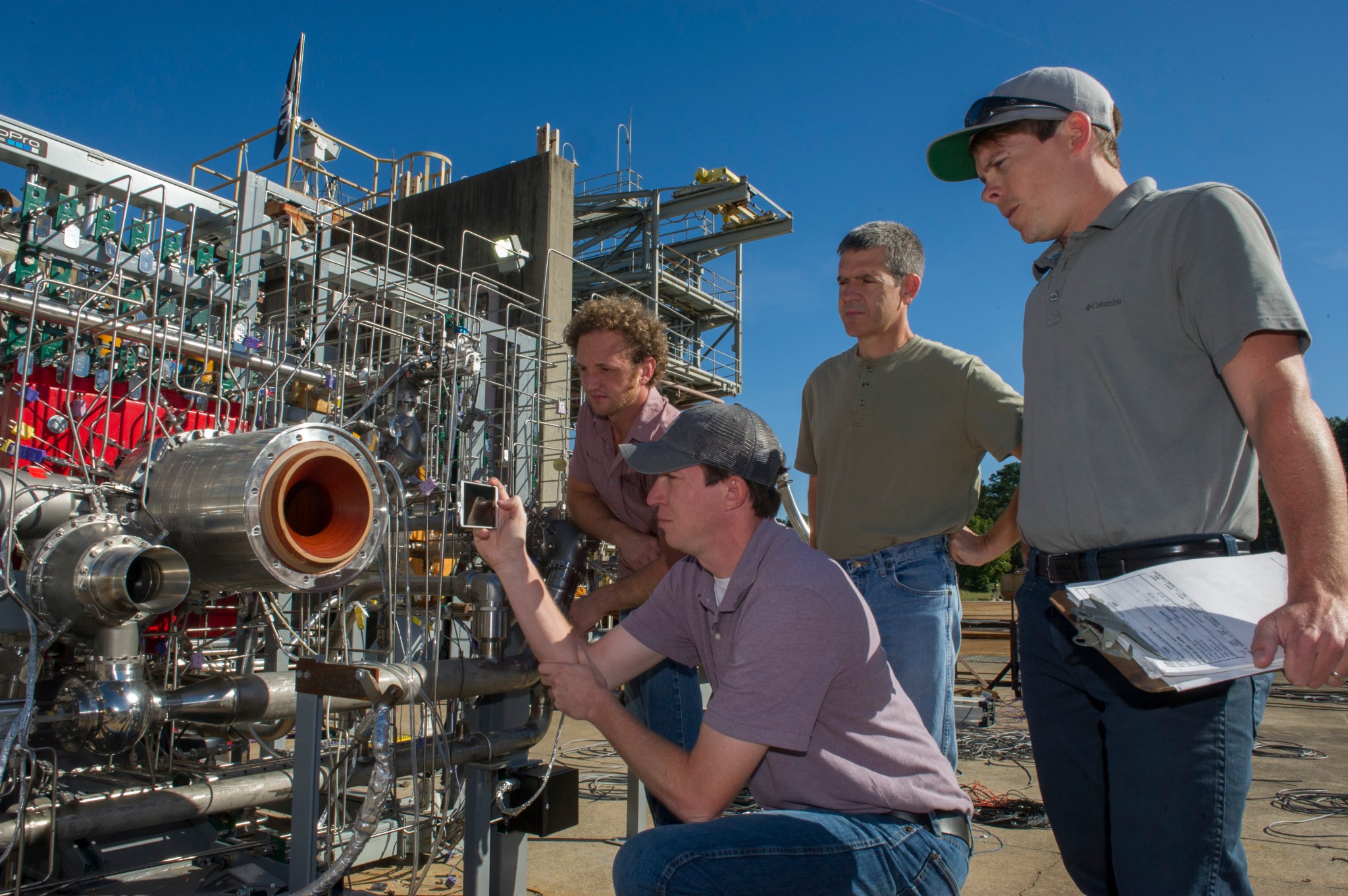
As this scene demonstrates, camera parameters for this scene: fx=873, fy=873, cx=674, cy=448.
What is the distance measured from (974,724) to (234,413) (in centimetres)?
533

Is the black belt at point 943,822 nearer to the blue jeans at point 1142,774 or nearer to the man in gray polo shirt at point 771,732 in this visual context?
the man in gray polo shirt at point 771,732

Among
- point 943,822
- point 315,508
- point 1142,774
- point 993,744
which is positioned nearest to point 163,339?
point 315,508

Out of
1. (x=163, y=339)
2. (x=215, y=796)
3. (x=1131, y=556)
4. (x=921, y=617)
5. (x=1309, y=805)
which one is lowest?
(x=1309, y=805)

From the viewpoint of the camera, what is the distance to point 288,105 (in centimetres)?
769

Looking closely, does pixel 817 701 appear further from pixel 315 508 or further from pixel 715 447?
pixel 315 508

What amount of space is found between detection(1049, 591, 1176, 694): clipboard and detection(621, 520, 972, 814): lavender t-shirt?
0.42 m

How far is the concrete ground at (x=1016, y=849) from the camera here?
3.22m

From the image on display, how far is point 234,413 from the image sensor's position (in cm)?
430

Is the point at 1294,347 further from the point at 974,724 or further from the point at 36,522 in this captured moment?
the point at 974,724

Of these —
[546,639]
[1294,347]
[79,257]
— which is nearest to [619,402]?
[546,639]

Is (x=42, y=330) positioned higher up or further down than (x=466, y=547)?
higher up

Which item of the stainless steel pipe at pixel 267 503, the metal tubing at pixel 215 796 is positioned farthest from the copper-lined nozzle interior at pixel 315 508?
the metal tubing at pixel 215 796

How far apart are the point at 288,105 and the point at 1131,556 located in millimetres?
8170

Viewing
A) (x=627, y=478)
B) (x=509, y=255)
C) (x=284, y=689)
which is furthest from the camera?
(x=509, y=255)
